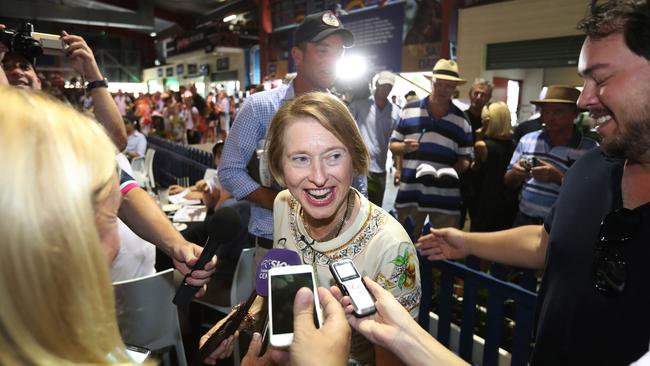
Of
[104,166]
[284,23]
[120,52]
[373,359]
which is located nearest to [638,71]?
[373,359]

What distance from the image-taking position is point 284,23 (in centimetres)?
1430

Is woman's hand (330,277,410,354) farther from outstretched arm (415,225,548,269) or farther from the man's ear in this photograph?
the man's ear

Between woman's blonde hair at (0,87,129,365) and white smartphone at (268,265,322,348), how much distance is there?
0.34 metres

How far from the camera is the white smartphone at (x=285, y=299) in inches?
36.2

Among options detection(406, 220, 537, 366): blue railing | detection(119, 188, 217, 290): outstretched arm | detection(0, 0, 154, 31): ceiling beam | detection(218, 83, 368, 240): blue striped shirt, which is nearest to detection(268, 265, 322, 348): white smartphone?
detection(119, 188, 217, 290): outstretched arm

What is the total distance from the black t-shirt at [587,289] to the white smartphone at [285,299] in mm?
847

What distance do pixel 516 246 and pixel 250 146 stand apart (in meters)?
1.40

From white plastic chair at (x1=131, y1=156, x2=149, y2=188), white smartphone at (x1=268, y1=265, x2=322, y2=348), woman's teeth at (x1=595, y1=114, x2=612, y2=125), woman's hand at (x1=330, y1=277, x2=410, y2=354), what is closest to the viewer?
white smartphone at (x1=268, y1=265, x2=322, y2=348)

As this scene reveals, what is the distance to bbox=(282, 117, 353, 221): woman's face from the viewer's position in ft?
4.65

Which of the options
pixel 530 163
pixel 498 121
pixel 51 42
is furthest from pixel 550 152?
pixel 51 42

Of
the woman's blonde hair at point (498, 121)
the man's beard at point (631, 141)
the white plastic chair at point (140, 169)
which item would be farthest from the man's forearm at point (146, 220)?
the white plastic chair at point (140, 169)

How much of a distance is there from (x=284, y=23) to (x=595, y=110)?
46.8 feet

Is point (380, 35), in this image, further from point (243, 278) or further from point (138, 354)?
point (138, 354)

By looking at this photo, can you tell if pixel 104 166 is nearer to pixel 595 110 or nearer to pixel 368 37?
pixel 595 110
